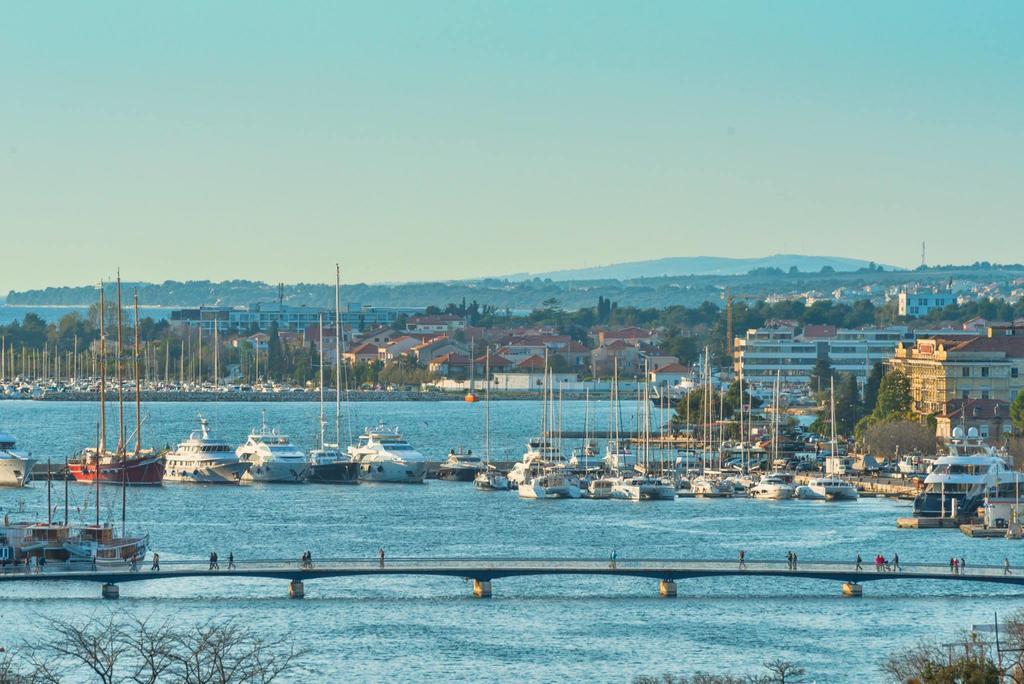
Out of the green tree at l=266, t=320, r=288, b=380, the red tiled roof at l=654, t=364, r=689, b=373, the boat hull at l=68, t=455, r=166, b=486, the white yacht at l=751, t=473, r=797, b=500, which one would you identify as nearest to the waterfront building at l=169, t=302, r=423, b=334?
the green tree at l=266, t=320, r=288, b=380

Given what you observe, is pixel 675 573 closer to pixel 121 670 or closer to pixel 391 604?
pixel 391 604

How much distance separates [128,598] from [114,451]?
30890 millimetres

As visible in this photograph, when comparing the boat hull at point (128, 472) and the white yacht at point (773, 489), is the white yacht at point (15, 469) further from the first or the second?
the white yacht at point (773, 489)

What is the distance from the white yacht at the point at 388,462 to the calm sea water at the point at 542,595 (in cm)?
475

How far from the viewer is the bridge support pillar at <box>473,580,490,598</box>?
39344mm

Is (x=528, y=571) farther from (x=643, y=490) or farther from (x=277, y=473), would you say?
(x=277, y=473)

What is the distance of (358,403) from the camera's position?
4732 inches

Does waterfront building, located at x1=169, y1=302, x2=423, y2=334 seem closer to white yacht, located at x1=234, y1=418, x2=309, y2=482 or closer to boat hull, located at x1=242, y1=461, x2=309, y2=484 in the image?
white yacht, located at x1=234, y1=418, x2=309, y2=482

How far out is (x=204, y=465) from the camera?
66.4m

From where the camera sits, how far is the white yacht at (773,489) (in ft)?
197

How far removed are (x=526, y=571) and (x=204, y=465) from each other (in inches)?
1118

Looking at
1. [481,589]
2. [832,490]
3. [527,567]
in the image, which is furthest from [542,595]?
[832,490]

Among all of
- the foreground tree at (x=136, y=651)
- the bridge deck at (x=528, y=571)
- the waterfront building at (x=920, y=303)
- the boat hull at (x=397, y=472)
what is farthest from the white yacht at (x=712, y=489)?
the waterfront building at (x=920, y=303)

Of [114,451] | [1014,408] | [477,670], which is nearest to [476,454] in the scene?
[114,451]
